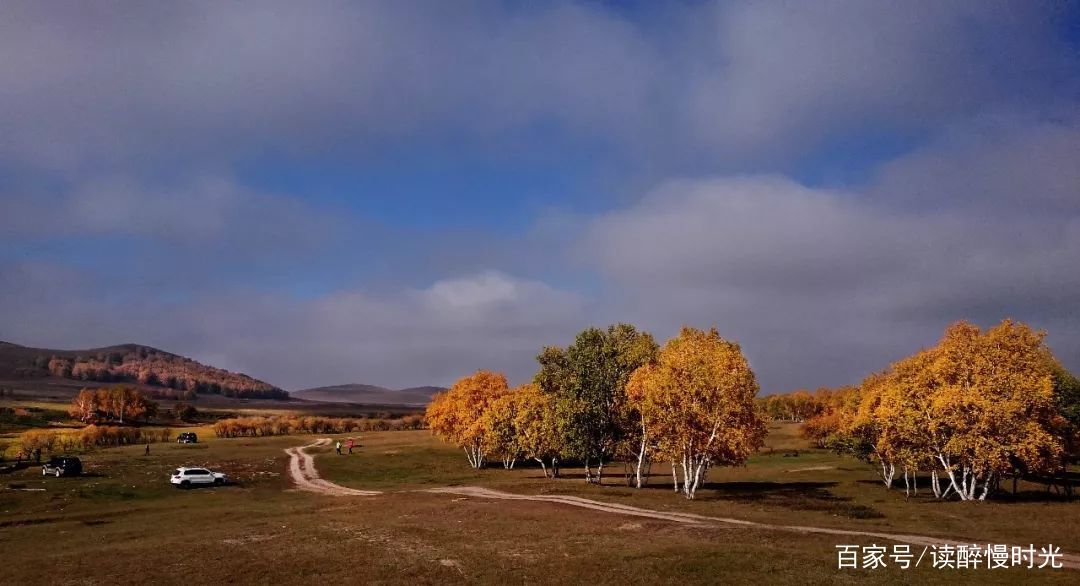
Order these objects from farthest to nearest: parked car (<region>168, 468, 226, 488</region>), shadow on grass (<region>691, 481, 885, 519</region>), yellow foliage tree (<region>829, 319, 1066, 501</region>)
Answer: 1. parked car (<region>168, 468, 226, 488</region>)
2. yellow foliage tree (<region>829, 319, 1066, 501</region>)
3. shadow on grass (<region>691, 481, 885, 519</region>)

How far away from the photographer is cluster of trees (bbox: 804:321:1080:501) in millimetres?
54719

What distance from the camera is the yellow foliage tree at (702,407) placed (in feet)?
193

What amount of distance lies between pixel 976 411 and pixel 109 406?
208 meters

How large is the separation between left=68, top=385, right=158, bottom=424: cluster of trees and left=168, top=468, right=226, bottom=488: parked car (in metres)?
129

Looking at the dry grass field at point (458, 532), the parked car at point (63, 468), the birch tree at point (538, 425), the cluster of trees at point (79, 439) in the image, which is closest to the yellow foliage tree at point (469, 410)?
the birch tree at point (538, 425)

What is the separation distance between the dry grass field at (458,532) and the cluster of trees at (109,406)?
117 m

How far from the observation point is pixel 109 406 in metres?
183

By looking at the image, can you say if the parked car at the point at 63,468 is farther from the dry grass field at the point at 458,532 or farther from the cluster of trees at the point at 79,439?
the cluster of trees at the point at 79,439

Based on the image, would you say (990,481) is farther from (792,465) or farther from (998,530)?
(792,465)

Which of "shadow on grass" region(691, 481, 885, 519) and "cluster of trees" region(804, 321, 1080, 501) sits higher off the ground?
"cluster of trees" region(804, 321, 1080, 501)

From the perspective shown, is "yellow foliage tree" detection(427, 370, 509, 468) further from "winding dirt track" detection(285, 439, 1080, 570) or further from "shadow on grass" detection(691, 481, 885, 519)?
"shadow on grass" detection(691, 481, 885, 519)

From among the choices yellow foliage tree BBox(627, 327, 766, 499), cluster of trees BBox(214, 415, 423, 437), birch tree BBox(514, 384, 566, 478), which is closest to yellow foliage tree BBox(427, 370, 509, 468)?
birch tree BBox(514, 384, 566, 478)

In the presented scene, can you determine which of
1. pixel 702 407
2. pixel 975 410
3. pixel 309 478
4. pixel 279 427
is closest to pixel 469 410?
pixel 309 478

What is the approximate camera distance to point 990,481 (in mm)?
59844
